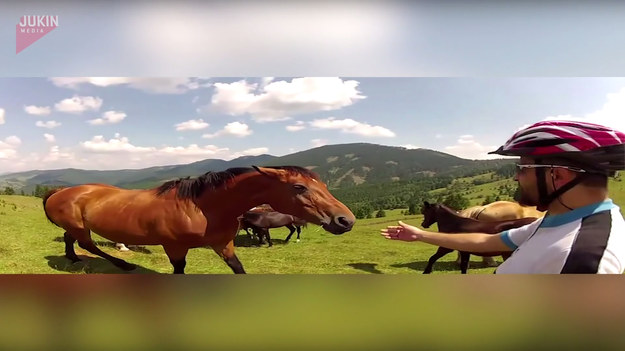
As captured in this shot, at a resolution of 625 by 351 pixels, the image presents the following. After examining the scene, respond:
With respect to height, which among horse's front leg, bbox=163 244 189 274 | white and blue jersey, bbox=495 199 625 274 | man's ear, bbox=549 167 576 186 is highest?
man's ear, bbox=549 167 576 186

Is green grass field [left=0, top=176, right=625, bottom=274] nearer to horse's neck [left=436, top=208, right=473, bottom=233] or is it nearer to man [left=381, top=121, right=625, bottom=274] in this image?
horse's neck [left=436, top=208, right=473, bottom=233]

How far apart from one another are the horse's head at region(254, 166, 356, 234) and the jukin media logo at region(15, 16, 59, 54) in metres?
1.61

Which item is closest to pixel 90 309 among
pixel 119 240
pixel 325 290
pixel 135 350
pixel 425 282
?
pixel 135 350

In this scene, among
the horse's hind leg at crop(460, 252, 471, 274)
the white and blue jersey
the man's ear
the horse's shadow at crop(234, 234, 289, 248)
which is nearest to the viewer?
Answer: the white and blue jersey

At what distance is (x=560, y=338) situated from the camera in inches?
35.0

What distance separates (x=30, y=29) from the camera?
96.7 inches

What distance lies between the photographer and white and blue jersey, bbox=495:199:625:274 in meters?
0.79

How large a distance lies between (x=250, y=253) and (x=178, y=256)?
1.49 ft

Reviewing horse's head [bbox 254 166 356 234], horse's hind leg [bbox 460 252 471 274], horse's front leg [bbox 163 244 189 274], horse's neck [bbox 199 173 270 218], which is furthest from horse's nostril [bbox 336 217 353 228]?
horse's front leg [bbox 163 244 189 274]

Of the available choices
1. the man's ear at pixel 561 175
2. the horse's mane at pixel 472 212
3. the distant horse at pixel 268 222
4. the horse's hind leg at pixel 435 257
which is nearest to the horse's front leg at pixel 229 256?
the distant horse at pixel 268 222

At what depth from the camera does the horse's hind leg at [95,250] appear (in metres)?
2.60

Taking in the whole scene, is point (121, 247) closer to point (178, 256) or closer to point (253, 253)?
point (178, 256)

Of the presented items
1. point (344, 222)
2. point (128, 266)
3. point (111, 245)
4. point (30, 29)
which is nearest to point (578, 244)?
point (344, 222)

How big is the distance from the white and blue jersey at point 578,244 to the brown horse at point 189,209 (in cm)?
152
